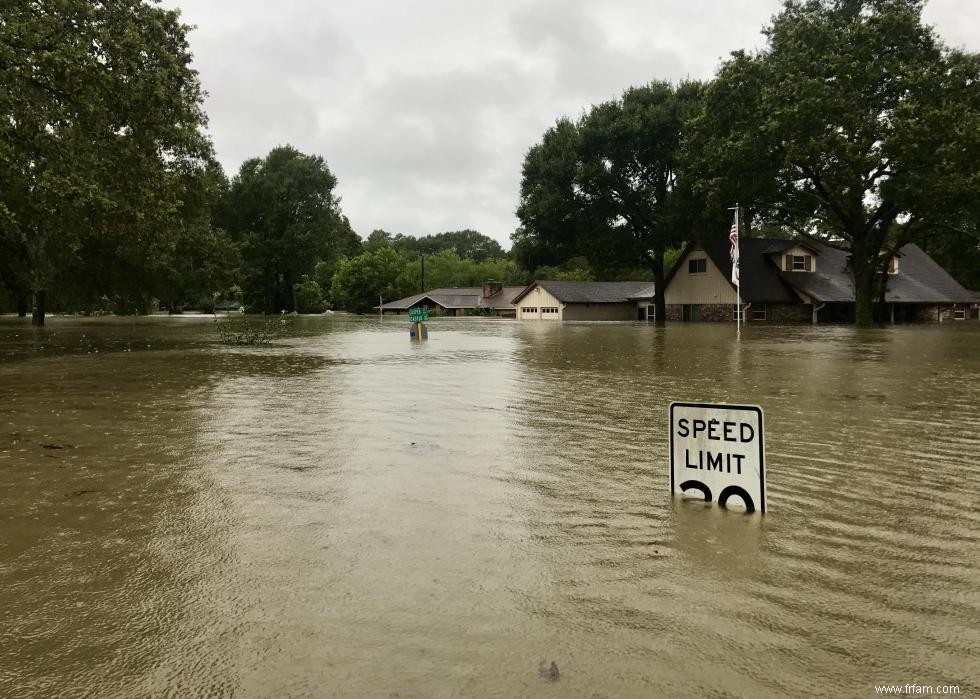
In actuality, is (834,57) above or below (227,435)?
above

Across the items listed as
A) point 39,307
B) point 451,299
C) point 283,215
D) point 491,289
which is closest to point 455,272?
point 451,299

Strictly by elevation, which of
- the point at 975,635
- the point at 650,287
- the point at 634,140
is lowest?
the point at 975,635

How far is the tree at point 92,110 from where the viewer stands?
20078 mm

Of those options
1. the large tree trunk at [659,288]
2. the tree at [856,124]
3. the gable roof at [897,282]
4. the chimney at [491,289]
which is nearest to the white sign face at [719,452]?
the tree at [856,124]

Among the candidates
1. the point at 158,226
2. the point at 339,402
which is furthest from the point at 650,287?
the point at 339,402

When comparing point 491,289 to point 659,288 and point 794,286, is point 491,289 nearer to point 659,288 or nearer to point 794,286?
point 659,288

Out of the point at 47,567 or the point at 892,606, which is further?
the point at 47,567

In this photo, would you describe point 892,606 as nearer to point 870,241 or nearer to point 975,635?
point 975,635

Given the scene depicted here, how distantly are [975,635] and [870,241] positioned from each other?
2114 inches

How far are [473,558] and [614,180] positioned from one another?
56618 millimetres

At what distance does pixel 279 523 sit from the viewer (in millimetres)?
5293

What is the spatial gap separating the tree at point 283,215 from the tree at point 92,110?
197ft

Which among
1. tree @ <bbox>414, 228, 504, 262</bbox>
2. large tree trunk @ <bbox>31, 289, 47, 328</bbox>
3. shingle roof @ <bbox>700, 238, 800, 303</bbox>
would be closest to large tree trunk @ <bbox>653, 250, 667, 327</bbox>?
shingle roof @ <bbox>700, 238, 800, 303</bbox>

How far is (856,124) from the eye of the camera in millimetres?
38406
